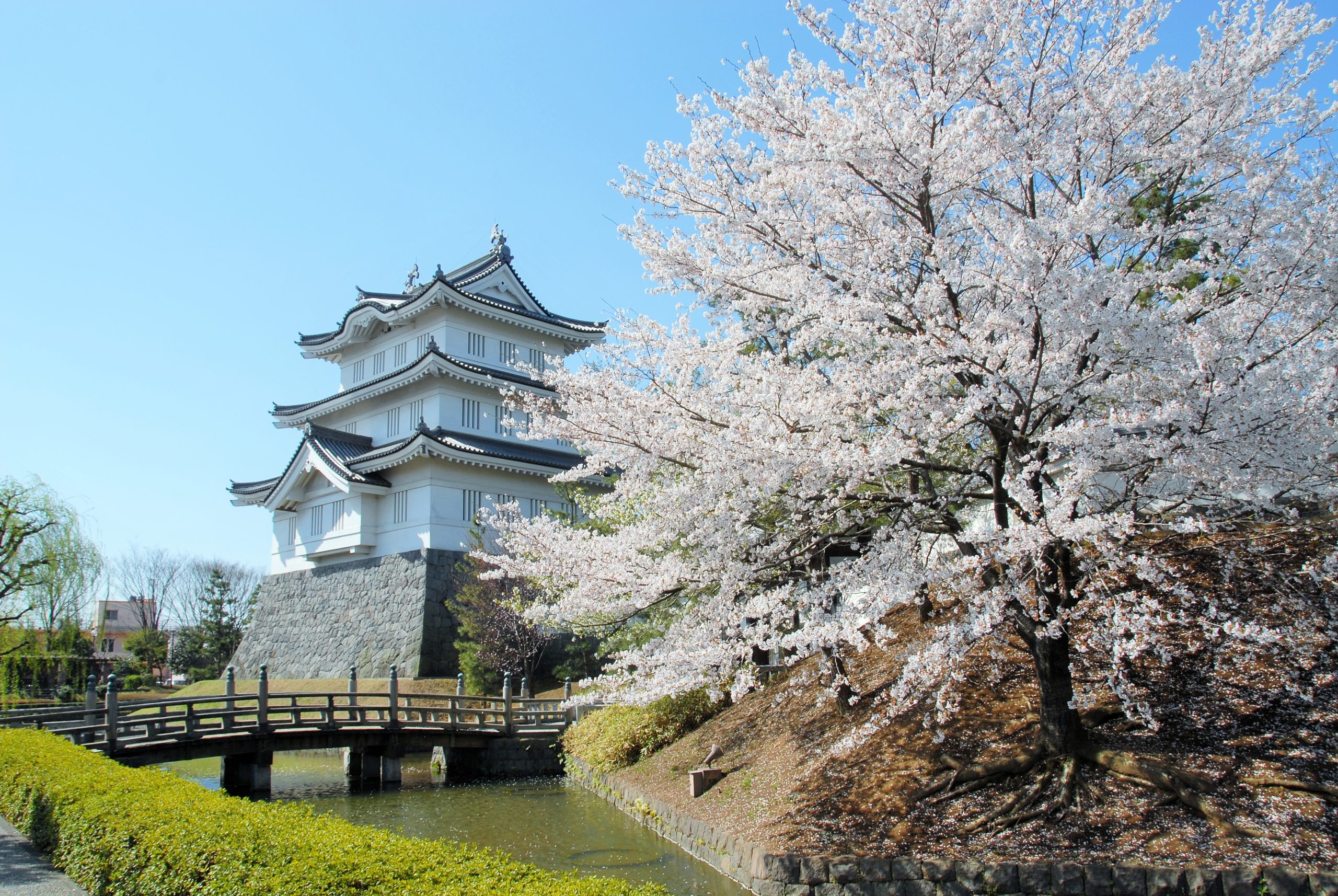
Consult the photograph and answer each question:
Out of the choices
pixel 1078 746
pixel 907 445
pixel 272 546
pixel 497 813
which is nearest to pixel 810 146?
pixel 907 445

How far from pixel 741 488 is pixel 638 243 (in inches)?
117

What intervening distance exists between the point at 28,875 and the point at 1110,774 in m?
9.30

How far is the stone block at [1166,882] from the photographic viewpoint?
19.4 feet

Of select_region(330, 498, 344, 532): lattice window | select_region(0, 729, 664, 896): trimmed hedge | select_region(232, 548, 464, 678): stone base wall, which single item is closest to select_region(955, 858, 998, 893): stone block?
select_region(0, 729, 664, 896): trimmed hedge

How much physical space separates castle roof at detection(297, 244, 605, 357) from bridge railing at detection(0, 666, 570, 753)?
484 inches

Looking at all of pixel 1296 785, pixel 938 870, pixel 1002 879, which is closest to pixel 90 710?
pixel 938 870

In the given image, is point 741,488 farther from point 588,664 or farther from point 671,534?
point 588,664

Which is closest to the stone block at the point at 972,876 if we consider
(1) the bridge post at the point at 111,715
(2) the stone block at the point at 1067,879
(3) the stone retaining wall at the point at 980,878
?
(3) the stone retaining wall at the point at 980,878

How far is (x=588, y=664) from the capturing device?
77.7 ft

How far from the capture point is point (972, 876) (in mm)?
6574

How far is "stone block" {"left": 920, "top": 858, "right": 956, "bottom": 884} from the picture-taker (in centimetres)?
666

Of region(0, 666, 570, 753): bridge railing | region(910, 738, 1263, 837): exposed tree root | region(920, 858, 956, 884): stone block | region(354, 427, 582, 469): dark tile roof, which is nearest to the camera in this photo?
region(910, 738, 1263, 837): exposed tree root

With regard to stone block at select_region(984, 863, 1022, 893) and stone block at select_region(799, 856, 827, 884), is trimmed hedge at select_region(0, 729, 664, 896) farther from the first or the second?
Answer: stone block at select_region(984, 863, 1022, 893)

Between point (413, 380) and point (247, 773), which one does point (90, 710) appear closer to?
point (247, 773)
